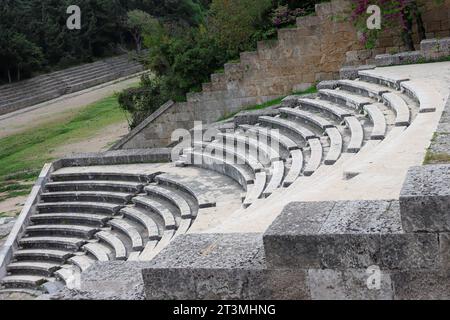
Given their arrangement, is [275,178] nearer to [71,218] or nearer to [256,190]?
[256,190]

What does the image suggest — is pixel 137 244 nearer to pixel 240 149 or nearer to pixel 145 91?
pixel 240 149

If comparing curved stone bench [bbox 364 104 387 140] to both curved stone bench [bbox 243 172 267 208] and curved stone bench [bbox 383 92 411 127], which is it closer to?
curved stone bench [bbox 383 92 411 127]

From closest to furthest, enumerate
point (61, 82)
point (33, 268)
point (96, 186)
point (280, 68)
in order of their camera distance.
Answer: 1. point (33, 268)
2. point (96, 186)
3. point (280, 68)
4. point (61, 82)

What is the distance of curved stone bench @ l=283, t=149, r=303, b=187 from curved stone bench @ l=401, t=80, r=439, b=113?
192 cm

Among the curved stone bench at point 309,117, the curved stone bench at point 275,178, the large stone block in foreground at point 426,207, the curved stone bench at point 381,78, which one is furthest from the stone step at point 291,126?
the large stone block in foreground at point 426,207

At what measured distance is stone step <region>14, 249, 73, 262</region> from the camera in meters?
12.7

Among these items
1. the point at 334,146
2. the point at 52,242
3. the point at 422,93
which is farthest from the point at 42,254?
the point at 422,93

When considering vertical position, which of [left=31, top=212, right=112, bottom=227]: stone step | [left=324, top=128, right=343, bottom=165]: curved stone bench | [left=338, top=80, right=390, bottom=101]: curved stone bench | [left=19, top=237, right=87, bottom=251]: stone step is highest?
[left=338, top=80, right=390, bottom=101]: curved stone bench

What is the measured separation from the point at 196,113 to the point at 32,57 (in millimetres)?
→ 24812

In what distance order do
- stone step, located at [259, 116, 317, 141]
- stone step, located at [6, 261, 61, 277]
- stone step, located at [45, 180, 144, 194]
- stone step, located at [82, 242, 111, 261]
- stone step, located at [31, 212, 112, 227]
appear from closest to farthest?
stone step, located at [259, 116, 317, 141] → stone step, located at [82, 242, 111, 261] → stone step, located at [6, 261, 61, 277] → stone step, located at [31, 212, 112, 227] → stone step, located at [45, 180, 144, 194]

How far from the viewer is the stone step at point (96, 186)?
1368 centimetres

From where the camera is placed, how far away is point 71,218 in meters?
13.8

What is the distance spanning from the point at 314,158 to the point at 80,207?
6.41 meters

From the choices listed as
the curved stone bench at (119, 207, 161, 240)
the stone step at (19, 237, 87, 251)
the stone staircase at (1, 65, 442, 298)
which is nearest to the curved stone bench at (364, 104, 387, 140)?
the stone staircase at (1, 65, 442, 298)
